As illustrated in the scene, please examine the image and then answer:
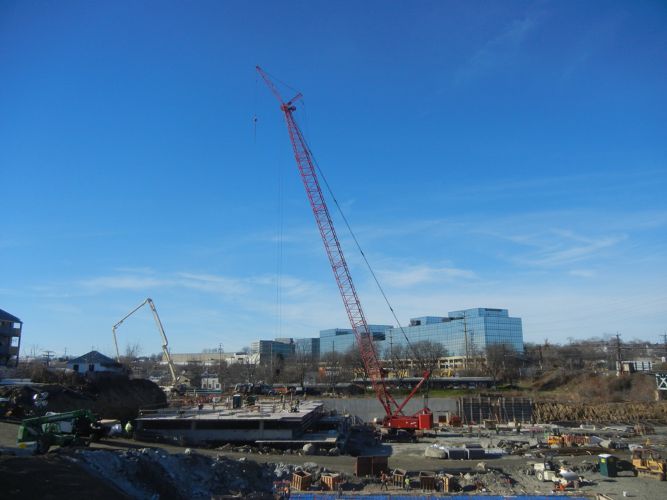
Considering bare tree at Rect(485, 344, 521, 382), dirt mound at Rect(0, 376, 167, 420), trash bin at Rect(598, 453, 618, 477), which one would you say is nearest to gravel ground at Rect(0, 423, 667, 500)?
trash bin at Rect(598, 453, 618, 477)

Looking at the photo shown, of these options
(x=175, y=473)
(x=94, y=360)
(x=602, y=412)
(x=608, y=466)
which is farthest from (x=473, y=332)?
(x=175, y=473)

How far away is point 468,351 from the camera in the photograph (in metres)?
137

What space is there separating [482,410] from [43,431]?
183ft

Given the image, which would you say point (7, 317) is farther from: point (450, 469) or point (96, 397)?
point (450, 469)

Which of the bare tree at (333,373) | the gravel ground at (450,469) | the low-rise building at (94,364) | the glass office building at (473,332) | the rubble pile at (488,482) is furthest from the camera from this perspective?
the glass office building at (473,332)

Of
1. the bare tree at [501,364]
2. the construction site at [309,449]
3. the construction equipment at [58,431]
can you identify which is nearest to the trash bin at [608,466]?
the construction site at [309,449]

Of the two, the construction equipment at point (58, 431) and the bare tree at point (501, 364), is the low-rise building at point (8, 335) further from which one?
the bare tree at point (501, 364)

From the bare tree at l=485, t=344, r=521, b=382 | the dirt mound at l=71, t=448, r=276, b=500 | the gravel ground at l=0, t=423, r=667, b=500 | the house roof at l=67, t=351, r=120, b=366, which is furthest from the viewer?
the bare tree at l=485, t=344, r=521, b=382

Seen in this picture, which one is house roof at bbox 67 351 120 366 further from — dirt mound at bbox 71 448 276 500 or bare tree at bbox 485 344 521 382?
bare tree at bbox 485 344 521 382

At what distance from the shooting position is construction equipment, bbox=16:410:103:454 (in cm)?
2511

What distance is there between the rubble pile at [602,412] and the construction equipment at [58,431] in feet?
178

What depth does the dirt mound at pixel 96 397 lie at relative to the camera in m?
41.9

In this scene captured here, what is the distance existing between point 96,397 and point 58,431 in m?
26.6

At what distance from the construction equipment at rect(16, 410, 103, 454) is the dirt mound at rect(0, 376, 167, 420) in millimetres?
12188
